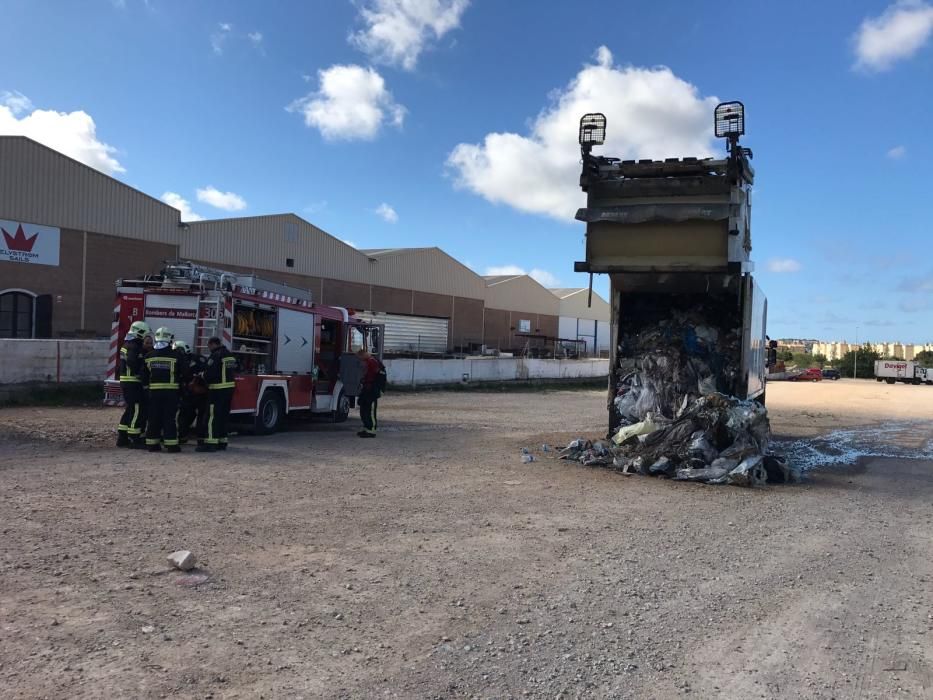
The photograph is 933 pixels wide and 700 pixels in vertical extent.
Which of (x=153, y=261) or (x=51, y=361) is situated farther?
(x=153, y=261)

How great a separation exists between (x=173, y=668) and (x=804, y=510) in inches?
256

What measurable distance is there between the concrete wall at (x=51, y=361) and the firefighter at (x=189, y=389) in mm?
8712

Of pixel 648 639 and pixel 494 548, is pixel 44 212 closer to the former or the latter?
pixel 494 548

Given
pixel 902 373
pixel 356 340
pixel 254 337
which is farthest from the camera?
pixel 902 373

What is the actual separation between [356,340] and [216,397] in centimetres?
519

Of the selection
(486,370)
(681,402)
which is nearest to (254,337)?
(681,402)

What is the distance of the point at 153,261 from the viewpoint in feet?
98.6

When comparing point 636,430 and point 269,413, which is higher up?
point 636,430

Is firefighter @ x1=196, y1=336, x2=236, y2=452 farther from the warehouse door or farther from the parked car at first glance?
the parked car

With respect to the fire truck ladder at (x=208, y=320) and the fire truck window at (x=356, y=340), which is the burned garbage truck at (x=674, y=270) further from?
the fire truck window at (x=356, y=340)

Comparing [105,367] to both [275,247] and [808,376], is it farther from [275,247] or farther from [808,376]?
[808,376]

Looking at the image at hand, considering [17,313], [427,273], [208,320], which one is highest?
[427,273]

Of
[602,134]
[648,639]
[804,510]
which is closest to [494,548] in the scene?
[648,639]

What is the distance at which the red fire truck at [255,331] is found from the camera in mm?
10898
